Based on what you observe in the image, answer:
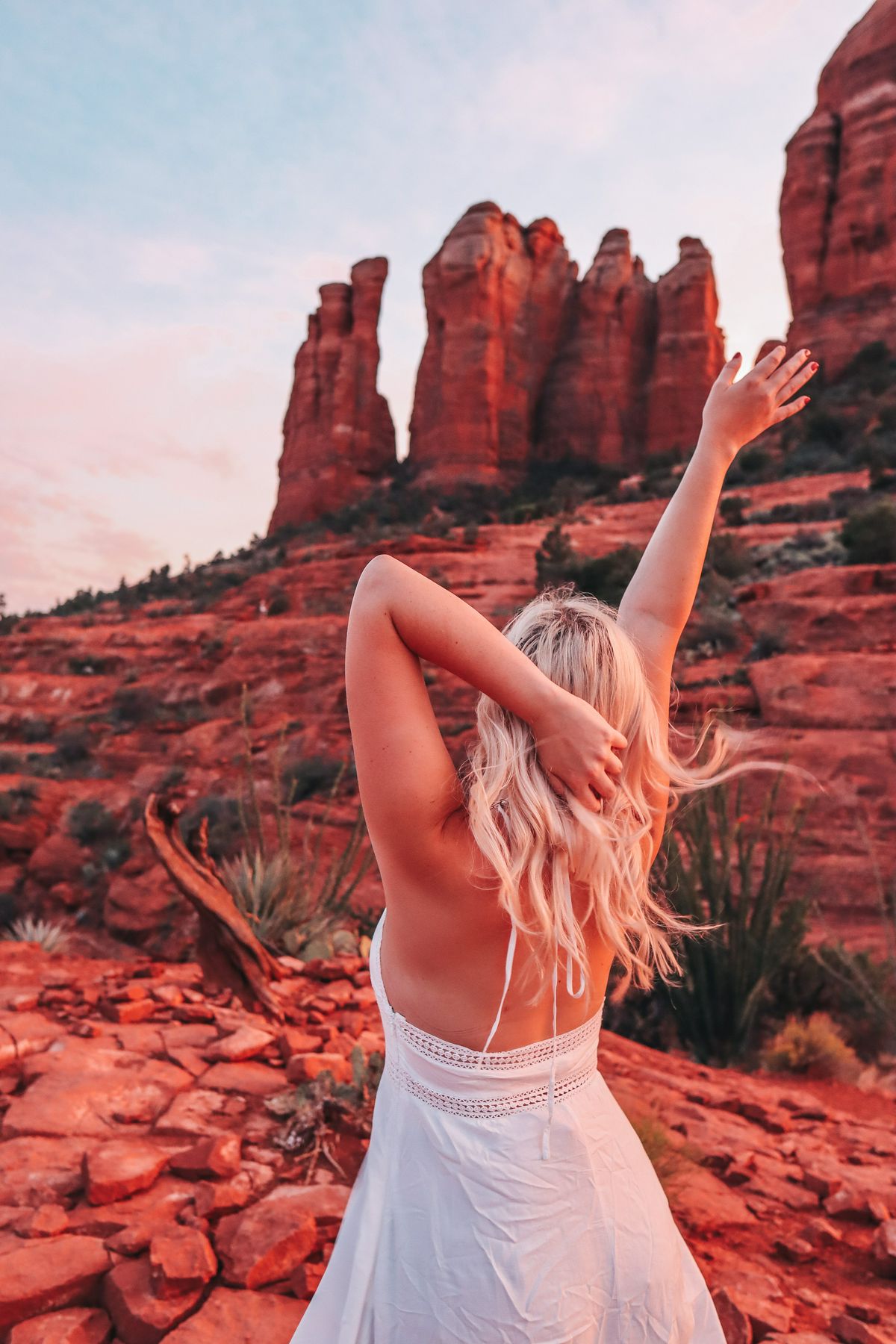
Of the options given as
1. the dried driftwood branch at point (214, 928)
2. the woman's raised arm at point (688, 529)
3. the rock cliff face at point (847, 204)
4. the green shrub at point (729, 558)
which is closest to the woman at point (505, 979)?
the woman's raised arm at point (688, 529)

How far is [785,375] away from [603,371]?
41620mm

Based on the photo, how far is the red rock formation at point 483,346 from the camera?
125 feet

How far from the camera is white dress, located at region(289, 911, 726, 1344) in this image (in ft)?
4.23

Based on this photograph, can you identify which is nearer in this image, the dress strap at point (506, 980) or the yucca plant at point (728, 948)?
the dress strap at point (506, 980)

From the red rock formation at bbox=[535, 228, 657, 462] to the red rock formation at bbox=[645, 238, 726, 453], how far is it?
0.88 metres

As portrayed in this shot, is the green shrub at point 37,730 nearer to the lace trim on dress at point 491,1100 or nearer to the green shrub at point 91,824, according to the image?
the green shrub at point 91,824

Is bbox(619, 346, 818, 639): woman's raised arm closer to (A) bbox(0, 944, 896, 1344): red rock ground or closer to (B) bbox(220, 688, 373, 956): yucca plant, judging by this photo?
(A) bbox(0, 944, 896, 1344): red rock ground

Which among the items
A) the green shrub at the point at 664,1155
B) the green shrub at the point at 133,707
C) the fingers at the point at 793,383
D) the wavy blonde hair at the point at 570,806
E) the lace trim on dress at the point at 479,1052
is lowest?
the green shrub at the point at 664,1155

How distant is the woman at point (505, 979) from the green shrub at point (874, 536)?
13788 mm

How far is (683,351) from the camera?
40.1 metres

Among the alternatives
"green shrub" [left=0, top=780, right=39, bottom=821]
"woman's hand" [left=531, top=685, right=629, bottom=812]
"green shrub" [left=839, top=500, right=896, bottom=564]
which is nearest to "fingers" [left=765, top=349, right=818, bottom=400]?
"woman's hand" [left=531, top=685, right=629, bottom=812]

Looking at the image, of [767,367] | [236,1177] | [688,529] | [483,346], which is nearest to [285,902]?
[236,1177]

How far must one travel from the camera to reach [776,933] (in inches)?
238

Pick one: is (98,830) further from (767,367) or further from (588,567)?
(767,367)
